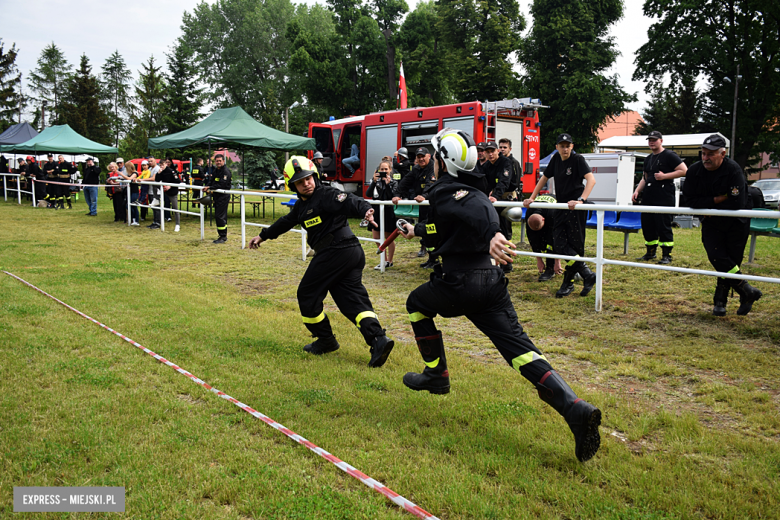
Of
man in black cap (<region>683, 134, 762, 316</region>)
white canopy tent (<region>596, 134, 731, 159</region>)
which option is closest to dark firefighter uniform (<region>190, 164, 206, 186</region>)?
man in black cap (<region>683, 134, 762, 316</region>)

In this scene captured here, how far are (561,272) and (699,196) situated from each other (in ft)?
10.3

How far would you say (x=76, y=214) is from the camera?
850 inches

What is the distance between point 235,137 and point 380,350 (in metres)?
16.2

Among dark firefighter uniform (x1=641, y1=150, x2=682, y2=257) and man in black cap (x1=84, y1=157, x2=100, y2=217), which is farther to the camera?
man in black cap (x1=84, y1=157, x2=100, y2=217)

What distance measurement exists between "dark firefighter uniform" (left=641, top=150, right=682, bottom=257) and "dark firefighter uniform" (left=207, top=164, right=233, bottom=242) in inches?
362

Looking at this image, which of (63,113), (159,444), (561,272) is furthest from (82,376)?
(63,113)

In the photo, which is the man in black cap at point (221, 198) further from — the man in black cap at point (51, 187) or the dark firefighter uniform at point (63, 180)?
the man in black cap at point (51, 187)

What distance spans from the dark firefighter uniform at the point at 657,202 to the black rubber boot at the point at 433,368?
6936mm

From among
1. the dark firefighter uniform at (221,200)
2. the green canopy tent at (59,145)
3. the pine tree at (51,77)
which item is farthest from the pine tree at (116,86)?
the dark firefighter uniform at (221,200)

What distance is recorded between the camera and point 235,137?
19.7 meters

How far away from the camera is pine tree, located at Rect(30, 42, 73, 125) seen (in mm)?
70000

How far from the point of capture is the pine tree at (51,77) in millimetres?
70000

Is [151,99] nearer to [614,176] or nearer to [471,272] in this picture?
[614,176]

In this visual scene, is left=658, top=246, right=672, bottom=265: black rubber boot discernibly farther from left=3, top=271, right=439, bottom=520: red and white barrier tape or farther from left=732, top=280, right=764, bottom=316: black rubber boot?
left=3, top=271, right=439, bottom=520: red and white barrier tape
